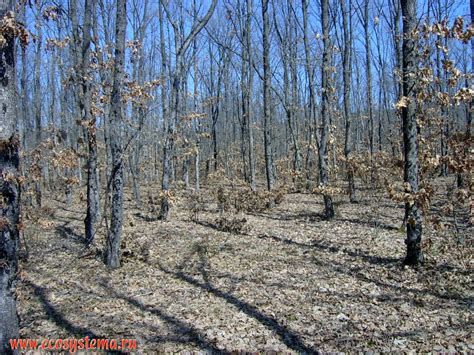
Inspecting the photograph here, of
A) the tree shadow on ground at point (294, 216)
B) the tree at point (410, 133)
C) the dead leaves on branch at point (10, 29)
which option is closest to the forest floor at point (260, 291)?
the tree at point (410, 133)

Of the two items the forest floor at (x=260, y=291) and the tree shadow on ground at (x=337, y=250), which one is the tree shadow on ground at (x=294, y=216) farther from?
the tree shadow on ground at (x=337, y=250)

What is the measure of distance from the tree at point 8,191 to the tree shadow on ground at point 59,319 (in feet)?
3.87

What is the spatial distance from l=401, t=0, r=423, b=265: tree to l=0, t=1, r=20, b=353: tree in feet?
17.7

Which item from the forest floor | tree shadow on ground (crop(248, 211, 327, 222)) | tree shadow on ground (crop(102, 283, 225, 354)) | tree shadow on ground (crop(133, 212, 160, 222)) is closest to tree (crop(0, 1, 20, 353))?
the forest floor

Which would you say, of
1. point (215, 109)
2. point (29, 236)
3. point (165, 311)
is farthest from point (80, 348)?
point (215, 109)

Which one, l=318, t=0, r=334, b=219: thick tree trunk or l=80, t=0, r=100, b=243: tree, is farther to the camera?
l=318, t=0, r=334, b=219: thick tree trunk

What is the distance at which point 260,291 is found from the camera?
5867mm

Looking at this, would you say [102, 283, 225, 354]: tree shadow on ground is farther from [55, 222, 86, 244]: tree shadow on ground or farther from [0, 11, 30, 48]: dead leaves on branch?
[55, 222, 86, 244]: tree shadow on ground

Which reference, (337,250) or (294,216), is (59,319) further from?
(294,216)

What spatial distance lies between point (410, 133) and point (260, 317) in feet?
13.1

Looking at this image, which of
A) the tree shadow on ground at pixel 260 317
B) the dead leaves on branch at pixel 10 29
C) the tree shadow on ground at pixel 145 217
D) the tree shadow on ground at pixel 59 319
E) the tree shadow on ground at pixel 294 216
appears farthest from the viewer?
the tree shadow on ground at pixel 145 217

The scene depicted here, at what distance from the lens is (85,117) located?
8438mm

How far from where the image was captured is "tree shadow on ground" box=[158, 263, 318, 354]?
4.28 meters

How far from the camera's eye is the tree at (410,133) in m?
5.81
